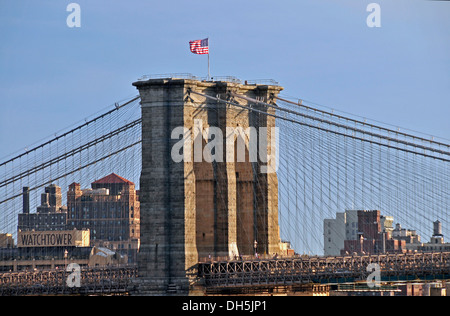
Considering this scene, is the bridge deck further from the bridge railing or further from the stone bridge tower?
the bridge railing

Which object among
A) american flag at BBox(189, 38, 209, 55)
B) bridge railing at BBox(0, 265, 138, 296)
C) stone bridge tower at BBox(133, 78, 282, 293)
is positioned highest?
american flag at BBox(189, 38, 209, 55)

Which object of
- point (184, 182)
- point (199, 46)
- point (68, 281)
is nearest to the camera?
point (184, 182)

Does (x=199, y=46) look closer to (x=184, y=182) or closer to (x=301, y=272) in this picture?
(x=184, y=182)

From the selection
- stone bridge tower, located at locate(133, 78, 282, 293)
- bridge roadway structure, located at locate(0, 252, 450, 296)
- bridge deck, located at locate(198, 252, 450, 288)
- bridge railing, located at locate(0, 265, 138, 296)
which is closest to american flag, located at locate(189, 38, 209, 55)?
stone bridge tower, located at locate(133, 78, 282, 293)

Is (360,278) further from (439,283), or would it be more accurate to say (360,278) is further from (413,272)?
(439,283)

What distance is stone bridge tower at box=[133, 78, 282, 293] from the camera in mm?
148875

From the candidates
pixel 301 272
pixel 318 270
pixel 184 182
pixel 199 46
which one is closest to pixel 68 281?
pixel 184 182

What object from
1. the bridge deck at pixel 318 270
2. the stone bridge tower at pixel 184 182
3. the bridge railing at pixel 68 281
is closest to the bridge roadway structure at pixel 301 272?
the bridge deck at pixel 318 270

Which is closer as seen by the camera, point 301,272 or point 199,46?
point 301,272

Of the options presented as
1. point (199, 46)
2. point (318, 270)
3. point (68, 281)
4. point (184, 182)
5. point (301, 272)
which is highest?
point (199, 46)

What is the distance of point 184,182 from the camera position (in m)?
150
